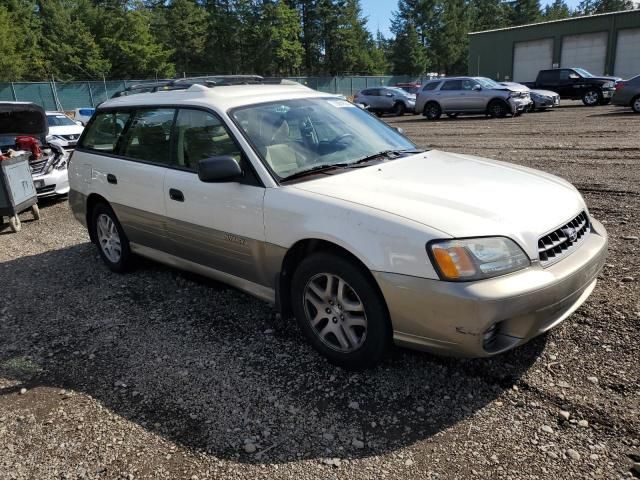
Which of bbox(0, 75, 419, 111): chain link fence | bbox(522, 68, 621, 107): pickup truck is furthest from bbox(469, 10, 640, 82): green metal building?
bbox(0, 75, 419, 111): chain link fence

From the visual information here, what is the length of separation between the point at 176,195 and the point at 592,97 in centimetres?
2437

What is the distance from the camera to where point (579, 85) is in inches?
937

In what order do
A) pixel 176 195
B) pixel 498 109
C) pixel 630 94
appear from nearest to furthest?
pixel 176 195 → pixel 630 94 → pixel 498 109

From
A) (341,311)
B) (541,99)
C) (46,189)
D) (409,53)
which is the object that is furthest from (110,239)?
(409,53)

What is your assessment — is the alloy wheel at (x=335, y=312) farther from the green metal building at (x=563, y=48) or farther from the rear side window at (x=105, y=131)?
the green metal building at (x=563, y=48)

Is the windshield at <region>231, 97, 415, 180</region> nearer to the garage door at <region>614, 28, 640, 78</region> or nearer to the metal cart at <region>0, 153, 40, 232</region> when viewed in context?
the metal cart at <region>0, 153, 40, 232</region>

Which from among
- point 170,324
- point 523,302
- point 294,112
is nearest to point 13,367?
point 170,324

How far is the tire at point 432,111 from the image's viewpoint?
2140cm

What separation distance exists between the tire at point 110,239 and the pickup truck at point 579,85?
23947 mm

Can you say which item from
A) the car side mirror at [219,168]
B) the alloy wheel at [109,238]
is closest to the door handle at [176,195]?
the car side mirror at [219,168]

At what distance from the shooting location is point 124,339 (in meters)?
3.90

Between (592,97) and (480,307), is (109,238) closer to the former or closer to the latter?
(480,307)

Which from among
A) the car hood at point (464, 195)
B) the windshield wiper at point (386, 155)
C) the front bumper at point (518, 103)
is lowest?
the front bumper at point (518, 103)

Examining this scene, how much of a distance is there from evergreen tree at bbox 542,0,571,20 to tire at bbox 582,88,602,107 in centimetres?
7763
